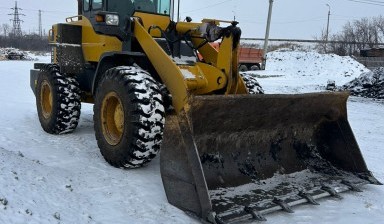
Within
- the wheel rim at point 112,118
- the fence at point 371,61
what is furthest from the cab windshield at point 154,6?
the fence at point 371,61

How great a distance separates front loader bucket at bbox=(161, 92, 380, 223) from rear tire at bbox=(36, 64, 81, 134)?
115 inches

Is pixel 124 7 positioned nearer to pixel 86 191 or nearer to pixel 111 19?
pixel 111 19

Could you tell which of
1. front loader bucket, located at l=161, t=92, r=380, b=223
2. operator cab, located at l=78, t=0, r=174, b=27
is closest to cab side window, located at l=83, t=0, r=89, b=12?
operator cab, located at l=78, t=0, r=174, b=27

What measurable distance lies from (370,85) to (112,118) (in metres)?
13.2

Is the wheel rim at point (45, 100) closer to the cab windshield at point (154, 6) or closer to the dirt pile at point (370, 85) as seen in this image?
the cab windshield at point (154, 6)

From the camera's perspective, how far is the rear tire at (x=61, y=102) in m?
6.57

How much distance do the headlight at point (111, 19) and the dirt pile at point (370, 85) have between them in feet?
40.1

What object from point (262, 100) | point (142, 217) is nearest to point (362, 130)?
point (262, 100)

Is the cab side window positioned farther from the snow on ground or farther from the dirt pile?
the snow on ground

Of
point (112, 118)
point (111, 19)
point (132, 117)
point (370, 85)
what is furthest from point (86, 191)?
point (370, 85)

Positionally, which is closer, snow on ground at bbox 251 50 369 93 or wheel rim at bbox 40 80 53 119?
wheel rim at bbox 40 80 53 119

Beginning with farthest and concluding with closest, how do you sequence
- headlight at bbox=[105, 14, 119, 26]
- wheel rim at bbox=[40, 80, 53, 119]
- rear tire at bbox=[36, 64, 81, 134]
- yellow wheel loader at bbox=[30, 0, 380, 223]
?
wheel rim at bbox=[40, 80, 53, 119], rear tire at bbox=[36, 64, 81, 134], headlight at bbox=[105, 14, 119, 26], yellow wheel loader at bbox=[30, 0, 380, 223]

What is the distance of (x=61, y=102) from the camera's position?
6.52 metres

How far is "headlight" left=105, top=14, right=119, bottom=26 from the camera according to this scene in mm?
5656
